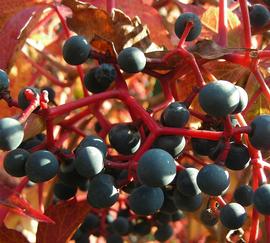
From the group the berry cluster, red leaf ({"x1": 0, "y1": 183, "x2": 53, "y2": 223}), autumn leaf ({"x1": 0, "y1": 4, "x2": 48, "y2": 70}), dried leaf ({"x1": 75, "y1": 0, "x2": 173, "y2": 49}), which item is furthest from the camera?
dried leaf ({"x1": 75, "y1": 0, "x2": 173, "y2": 49})

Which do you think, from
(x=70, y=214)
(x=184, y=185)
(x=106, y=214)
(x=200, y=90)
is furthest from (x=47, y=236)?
(x=200, y=90)

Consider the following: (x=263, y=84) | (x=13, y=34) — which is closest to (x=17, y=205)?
(x=13, y=34)

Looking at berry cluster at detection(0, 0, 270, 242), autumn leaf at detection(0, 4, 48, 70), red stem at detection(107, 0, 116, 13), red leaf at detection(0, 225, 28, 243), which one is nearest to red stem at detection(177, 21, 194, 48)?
berry cluster at detection(0, 0, 270, 242)

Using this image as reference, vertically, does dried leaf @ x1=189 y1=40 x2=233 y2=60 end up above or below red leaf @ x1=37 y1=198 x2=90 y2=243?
above

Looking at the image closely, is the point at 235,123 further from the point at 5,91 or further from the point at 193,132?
the point at 5,91

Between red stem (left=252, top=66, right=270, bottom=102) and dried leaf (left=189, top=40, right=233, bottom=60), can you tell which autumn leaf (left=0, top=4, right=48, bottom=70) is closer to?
dried leaf (left=189, top=40, right=233, bottom=60)

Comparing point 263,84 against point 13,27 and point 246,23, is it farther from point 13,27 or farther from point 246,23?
point 13,27

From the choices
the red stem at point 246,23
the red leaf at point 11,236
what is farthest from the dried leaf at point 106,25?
the red leaf at point 11,236

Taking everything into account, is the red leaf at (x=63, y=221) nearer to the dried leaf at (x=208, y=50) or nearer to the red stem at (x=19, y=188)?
the red stem at (x=19, y=188)
